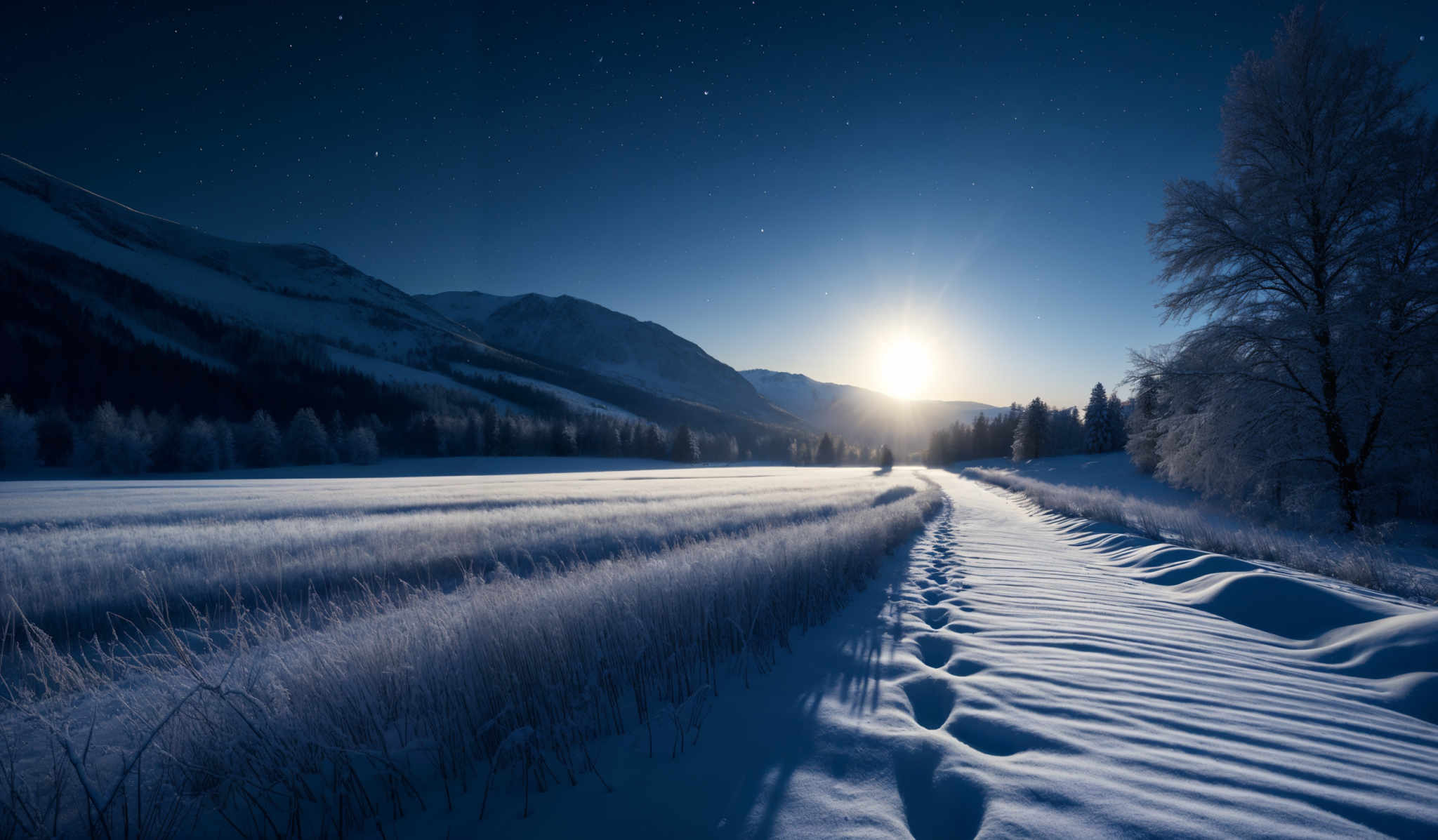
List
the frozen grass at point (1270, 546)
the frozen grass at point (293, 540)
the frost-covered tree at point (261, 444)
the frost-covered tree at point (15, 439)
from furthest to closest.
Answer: the frost-covered tree at point (261, 444), the frost-covered tree at point (15, 439), the frozen grass at point (293, 540), the frozen grass at point (1270, 546)

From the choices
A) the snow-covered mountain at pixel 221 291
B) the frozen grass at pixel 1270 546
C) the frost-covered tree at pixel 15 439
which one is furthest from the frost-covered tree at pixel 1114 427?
the snow-covered mountain at pixel 221 291

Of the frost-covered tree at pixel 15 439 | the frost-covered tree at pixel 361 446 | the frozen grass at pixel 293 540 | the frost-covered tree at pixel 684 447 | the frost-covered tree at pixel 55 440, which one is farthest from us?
the frost-covered tree at pixel 684 447

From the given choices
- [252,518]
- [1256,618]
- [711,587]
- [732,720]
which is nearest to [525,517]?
[252,518]

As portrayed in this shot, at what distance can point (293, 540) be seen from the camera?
886 cm

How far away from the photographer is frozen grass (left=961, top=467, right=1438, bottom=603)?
477cm

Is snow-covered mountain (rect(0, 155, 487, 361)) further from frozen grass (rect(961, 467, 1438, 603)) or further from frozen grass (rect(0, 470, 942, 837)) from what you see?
frozen grass (rect(961, 467, 1438, 603))

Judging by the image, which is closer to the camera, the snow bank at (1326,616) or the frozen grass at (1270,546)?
the snow bank at (1326,616)

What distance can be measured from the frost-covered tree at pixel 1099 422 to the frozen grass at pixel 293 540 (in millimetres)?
43466

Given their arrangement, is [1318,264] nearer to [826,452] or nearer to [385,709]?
[385,709]

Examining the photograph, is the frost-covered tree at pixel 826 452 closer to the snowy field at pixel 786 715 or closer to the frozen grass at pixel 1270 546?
the frozen grass at pixel 1270 546

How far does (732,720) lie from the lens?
2.81m

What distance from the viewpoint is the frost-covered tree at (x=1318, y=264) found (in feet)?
25.5

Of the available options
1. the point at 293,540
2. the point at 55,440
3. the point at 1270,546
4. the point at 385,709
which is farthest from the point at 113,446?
the point at 1270,546

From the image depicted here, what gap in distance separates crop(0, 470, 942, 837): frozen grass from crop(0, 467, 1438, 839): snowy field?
0.07 ft
